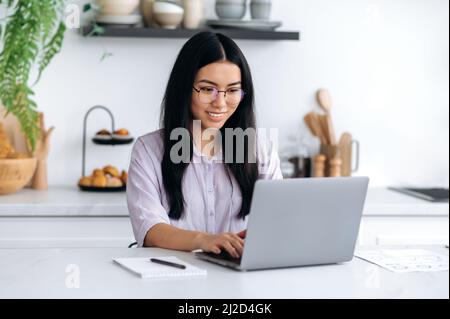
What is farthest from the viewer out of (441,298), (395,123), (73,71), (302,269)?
(395,123)

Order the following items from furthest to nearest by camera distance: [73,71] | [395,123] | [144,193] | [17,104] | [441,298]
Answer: [395,123] < [73,71] < [144,193] < [441,298] < [17,104]

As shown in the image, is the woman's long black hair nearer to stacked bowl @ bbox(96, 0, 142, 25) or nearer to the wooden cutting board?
stacked bowl @ bbox(96, 0, 142, 25)

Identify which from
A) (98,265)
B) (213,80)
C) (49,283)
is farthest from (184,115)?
(49,283)

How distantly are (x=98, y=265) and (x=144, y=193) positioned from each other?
1.53 feet

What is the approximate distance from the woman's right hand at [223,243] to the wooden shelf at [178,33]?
173 centimetres

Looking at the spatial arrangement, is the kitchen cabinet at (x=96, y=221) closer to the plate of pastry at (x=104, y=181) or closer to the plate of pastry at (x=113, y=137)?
the plate of pastry at (x=104, y=181)

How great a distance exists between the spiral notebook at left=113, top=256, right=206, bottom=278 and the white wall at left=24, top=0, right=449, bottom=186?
198 centimetres

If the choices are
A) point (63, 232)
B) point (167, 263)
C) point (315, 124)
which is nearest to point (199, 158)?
point (167, 263)

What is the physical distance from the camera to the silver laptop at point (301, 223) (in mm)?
2121

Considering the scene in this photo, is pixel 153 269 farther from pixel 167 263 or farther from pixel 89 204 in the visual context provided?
pixel 89 204

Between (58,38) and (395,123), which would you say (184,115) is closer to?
(58,38)

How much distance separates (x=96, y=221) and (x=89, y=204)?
3.5 inches
